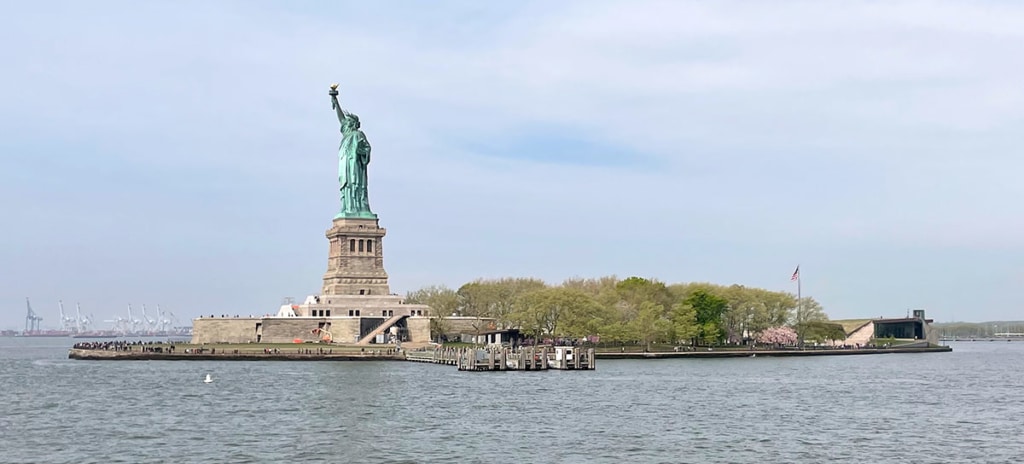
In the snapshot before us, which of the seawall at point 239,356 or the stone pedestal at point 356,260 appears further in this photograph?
the stone pedestal at point 356,260

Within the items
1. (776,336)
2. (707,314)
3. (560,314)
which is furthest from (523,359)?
(776,336)

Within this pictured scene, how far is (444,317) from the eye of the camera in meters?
134

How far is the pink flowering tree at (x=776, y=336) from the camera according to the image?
147000mm

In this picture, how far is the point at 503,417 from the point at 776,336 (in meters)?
92.2

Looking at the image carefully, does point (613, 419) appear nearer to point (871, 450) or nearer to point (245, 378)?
point (871, 450)

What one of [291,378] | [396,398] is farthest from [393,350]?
[396,398]

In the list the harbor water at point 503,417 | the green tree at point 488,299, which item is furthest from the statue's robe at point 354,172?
the harbor water at point 503,417

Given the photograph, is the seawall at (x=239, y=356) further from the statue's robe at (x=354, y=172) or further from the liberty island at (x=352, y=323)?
the statue's robe at (x=354, y=172)

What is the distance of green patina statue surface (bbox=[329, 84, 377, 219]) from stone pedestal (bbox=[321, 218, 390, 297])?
5.67 ft

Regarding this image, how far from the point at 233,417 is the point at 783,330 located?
98679mm

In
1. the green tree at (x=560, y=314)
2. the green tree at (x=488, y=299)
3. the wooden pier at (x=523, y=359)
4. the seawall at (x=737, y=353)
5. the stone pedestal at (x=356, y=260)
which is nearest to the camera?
the wooden pier at (x=523, y=359)

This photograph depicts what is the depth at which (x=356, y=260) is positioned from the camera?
427 feet

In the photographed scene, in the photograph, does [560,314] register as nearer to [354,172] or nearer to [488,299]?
[488,299]

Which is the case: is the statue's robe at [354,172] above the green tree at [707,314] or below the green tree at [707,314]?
above
